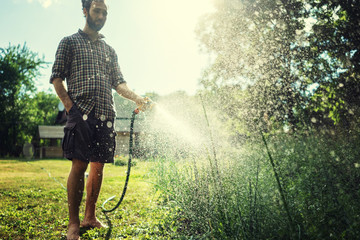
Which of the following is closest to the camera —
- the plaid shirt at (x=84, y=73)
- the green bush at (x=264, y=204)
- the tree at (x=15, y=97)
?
the green bush at (x=264, y=204)

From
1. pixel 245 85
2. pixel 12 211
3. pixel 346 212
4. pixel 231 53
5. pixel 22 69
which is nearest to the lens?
pixel 346 212

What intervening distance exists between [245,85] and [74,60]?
7081mm

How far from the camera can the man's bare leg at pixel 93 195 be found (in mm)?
2355

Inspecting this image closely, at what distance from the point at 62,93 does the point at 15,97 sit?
89.5ft

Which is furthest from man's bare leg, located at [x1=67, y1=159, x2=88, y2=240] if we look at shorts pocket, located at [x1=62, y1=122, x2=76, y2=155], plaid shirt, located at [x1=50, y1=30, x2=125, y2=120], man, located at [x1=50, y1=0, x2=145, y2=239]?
plaid shirt, located at [x1=50, y1=30, x2=125, y2=120]

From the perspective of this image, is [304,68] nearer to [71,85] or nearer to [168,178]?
[168,178]

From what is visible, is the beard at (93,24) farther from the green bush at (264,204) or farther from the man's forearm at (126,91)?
the green bush at (264,204)

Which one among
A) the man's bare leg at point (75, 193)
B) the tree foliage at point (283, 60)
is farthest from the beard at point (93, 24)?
the tree foliage at point (283, 60)

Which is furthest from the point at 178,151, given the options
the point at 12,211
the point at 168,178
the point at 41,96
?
the point at 41,96

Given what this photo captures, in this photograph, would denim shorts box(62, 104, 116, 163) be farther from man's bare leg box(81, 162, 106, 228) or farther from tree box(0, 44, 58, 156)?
tree box(0, 44, 58, 156)

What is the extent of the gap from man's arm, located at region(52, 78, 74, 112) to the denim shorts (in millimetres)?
44

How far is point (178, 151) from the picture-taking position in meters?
2.62

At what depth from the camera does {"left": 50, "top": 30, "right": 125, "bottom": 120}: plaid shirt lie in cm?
226

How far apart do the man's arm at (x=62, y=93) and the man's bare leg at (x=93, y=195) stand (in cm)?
63
